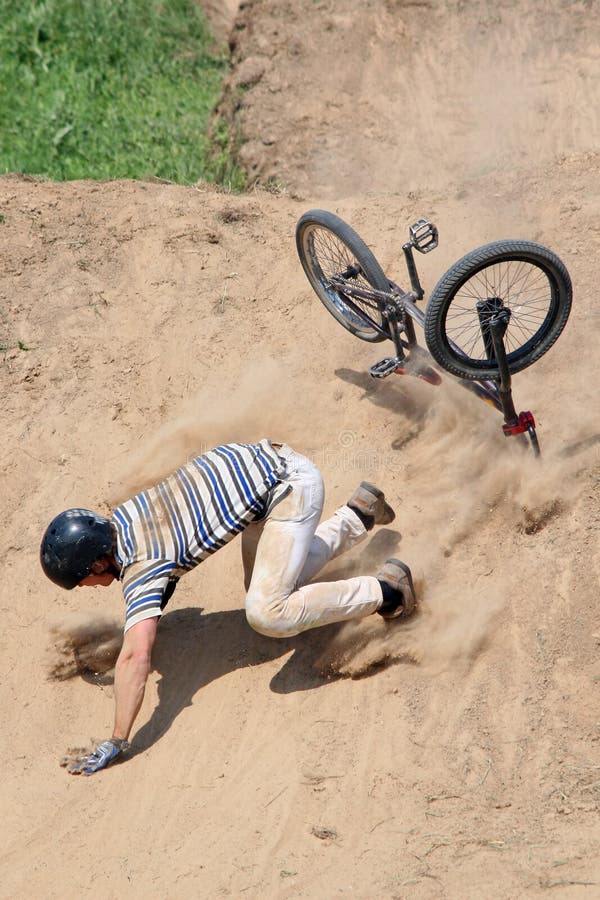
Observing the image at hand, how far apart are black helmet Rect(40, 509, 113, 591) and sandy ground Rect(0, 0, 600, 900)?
3.18ft

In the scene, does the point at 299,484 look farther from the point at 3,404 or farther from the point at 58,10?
the point at 58,10

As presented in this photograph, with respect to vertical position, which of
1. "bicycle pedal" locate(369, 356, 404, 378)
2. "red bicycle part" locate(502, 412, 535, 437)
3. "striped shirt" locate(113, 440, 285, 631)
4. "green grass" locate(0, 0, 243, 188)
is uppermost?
"green grass" locate(0, 0, 243, 188)

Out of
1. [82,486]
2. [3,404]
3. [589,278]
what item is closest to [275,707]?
[82,486]

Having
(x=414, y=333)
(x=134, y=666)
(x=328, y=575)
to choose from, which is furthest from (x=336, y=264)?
(x=134, y=666)

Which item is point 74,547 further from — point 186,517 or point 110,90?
point 110,90

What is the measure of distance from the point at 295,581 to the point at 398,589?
58 cm

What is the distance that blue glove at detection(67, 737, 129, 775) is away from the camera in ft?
16.1

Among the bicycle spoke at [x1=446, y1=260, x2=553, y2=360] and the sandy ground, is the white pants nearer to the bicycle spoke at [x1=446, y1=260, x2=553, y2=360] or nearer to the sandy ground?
the sandy ground

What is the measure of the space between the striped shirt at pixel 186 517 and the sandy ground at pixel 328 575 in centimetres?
88

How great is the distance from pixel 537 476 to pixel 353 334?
6.61ft

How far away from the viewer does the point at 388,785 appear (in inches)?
179

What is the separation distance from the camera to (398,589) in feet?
17.1

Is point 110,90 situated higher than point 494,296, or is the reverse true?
point 110,90

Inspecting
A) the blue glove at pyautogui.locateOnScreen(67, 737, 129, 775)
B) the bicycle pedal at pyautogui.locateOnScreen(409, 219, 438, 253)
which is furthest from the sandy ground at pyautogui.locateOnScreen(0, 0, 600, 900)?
the bicycle pedal at pyautogui.locateOnScreen(409, 219, 438, 253)
